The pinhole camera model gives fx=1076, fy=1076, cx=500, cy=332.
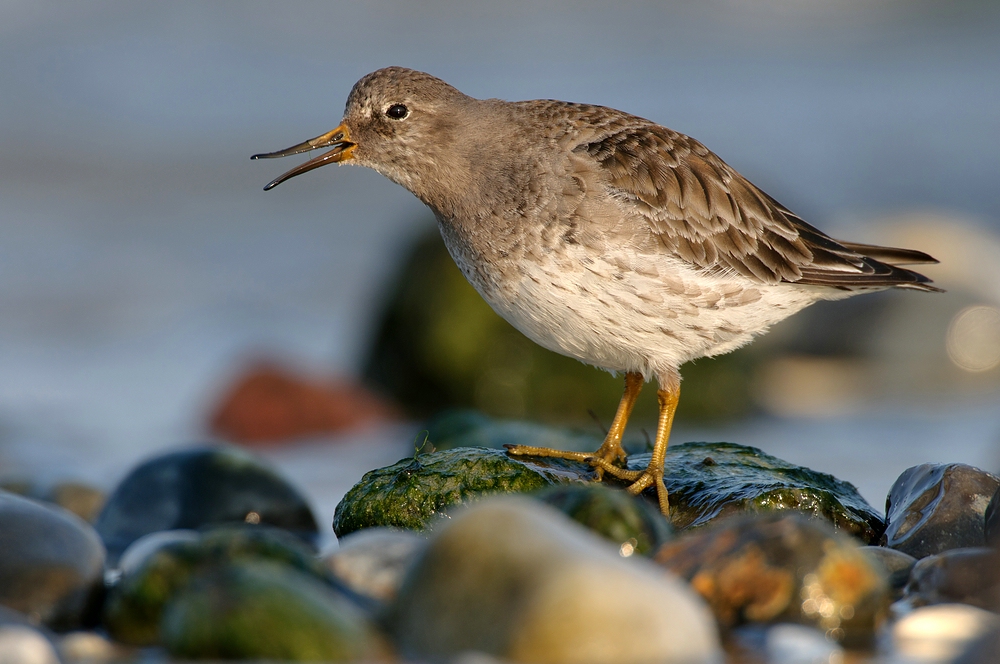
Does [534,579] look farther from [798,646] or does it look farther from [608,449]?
[608,449]

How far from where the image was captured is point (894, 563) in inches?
171

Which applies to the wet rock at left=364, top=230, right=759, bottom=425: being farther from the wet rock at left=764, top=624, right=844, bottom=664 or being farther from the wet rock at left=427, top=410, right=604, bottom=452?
the wet rock at left=764, top=624, right=844, bottom=664

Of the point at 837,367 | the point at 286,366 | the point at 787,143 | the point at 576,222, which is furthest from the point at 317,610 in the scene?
the point at 787,143

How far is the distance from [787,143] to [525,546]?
15.2 metres

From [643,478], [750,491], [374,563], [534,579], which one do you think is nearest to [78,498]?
[374,563]

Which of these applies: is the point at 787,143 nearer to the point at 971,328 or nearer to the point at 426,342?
the point at 971,328

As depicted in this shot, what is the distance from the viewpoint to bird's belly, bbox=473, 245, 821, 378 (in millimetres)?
5051

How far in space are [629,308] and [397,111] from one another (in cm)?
160

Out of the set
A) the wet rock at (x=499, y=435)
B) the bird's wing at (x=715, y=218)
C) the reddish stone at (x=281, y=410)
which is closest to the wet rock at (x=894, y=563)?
the bird's wing at (x=715, y=218)

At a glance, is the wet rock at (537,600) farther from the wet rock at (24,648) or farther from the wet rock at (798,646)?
the wet rock at (24,648)

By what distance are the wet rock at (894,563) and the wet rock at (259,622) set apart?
2.19 meters

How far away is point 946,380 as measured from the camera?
394 inches

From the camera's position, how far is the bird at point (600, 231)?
16.8 ft

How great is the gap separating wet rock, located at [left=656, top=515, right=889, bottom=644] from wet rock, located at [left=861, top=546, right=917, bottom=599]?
2.15 feet
